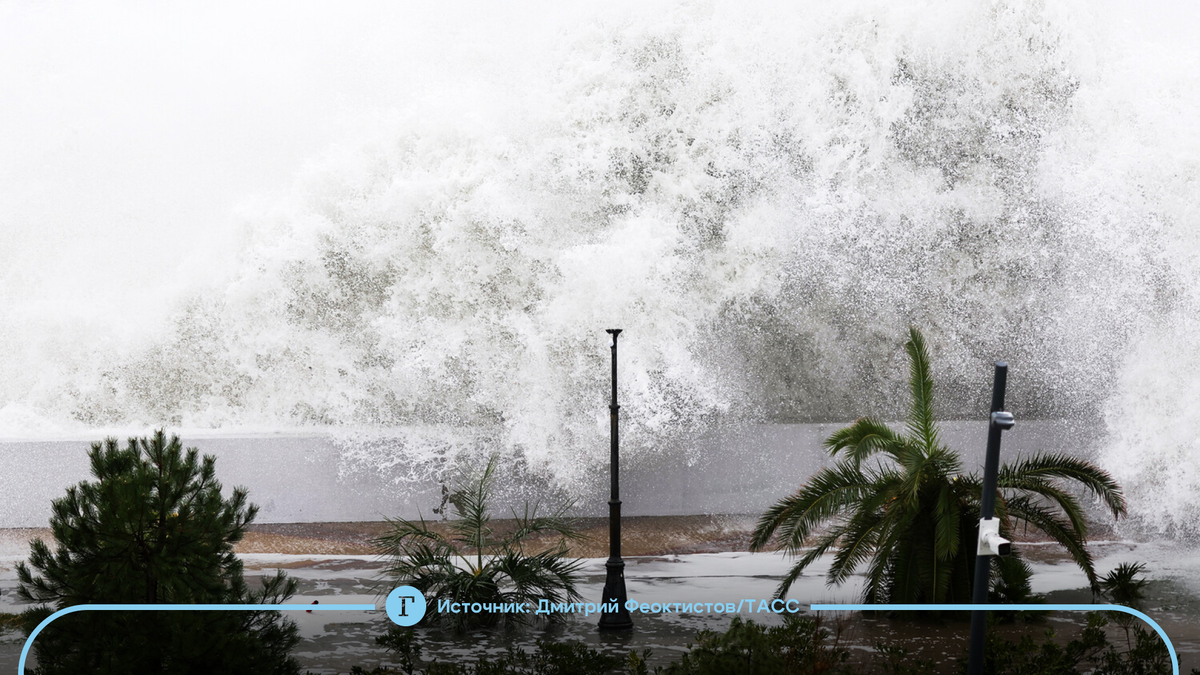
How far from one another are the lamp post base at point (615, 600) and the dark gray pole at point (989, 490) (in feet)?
15.6

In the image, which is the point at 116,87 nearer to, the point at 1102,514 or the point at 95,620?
the point at 95,620

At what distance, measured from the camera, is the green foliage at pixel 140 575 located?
736 cm

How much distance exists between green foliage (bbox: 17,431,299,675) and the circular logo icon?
147 inches

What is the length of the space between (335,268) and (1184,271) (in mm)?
15967

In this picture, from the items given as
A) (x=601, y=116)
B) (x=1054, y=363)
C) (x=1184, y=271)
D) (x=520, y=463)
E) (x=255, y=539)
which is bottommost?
(x=255, y=539)

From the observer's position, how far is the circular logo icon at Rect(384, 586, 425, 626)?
38.4 ft

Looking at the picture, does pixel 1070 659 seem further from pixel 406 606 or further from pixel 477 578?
pixel 406 606

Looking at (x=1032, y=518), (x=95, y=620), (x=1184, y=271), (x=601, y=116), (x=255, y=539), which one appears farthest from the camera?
(x=601, y=116)

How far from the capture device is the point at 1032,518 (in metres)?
11.9

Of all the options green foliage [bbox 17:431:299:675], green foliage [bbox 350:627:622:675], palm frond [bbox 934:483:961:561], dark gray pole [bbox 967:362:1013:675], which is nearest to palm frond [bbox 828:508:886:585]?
palm frond [bbox 934:483:961:561]

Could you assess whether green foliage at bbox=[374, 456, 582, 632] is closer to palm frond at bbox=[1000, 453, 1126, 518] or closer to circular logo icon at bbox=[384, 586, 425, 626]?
circular logo icon at bbox=[384, 586, 425, 626]

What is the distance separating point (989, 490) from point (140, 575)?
18.9 feet

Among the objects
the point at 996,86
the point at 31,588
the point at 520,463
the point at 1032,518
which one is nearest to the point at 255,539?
the point at 520,463

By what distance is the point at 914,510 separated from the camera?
37.3 ft
